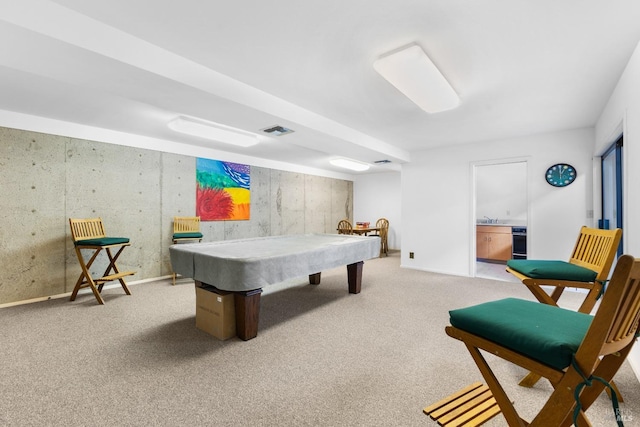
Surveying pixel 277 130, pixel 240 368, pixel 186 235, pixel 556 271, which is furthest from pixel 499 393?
pixel 186 235

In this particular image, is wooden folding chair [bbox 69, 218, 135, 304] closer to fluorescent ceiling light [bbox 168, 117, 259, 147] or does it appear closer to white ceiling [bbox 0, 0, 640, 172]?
white ceiling [bbox 0, 0, 640, 172]

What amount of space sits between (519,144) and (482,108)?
1809mm

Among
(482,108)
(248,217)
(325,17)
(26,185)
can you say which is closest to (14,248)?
(26,185)

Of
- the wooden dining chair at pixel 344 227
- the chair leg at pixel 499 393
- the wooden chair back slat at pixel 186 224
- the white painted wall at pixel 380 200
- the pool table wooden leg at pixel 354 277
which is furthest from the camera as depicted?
the white painted wall at pixel 380 200

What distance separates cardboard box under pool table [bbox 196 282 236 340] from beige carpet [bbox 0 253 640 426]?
11 cm

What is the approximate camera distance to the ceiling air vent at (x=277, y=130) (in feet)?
11.6

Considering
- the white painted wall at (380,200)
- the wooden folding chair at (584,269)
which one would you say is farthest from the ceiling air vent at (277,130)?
the white painted wall at (380,200)

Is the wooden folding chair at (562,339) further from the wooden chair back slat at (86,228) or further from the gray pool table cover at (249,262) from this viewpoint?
the wooden chair back slat at (86,228)

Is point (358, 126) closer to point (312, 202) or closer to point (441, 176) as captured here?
point (441, 176)

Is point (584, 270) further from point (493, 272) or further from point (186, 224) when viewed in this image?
point (186, 224)

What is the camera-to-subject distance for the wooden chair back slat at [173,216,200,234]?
504cm

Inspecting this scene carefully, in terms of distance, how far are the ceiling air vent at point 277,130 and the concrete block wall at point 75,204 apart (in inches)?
95.0

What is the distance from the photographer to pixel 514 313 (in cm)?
126

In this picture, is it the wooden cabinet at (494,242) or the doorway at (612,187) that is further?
the wooden cabinet at (494,242)
